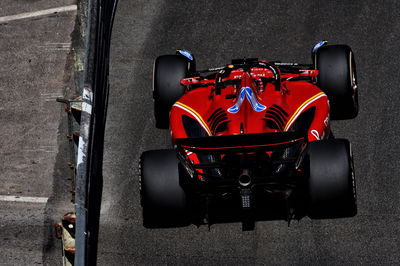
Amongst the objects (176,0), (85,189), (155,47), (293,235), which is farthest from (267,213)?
(176,0)

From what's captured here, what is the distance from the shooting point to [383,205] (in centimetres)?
1302

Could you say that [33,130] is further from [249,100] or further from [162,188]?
[249,100]

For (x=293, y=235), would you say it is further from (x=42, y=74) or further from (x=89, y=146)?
(x=42, y=74)

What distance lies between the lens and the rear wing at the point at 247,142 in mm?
11508

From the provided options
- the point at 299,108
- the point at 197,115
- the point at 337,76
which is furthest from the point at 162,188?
the point at 337,76

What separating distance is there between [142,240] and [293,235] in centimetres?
183

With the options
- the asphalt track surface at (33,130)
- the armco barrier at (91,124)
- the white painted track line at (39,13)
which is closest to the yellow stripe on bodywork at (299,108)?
the armco barrier at (91,124)

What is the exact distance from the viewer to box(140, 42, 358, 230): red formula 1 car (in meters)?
11.7

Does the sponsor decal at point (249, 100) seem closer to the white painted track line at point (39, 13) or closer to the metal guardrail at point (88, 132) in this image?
the metal guardrail at point (88, 132)

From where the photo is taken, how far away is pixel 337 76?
1398cm

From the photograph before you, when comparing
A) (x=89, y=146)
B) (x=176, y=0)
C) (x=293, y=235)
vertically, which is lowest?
(x=293, y=235)

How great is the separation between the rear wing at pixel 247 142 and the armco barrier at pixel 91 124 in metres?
1.57

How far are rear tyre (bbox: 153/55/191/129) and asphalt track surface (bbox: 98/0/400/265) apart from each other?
1.95ft

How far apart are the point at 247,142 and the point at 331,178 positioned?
116 cm
